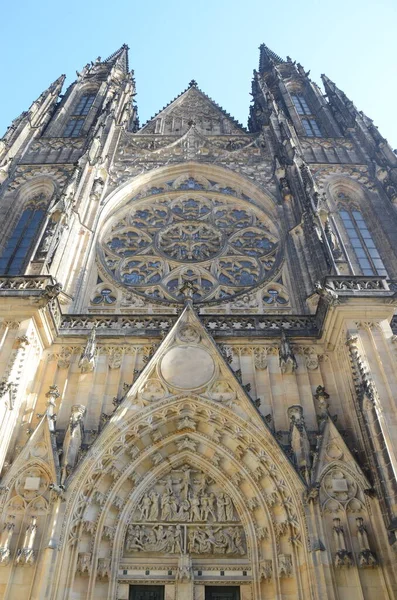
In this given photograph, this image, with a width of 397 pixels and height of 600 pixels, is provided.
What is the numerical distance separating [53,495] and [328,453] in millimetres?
4920

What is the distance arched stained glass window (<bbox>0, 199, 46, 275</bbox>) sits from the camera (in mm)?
14257

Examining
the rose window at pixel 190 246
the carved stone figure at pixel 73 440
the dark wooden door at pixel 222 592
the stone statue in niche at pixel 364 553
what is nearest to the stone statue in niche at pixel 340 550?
the stone statue in niche at pixel 364 553

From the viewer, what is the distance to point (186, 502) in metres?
9.46

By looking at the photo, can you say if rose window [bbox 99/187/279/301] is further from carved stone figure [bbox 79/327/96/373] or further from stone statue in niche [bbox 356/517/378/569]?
stone statue in niche [bbox 356/517/378/569]

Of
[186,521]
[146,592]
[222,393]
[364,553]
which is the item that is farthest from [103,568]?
[364,553]

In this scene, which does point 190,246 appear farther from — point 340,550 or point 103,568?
point 340,550

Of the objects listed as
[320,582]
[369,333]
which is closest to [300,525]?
[320,582]

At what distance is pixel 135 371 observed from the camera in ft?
33.8

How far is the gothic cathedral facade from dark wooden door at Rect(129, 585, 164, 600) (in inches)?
1.4

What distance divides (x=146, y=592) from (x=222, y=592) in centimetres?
132

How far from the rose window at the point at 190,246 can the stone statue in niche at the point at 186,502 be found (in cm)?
493

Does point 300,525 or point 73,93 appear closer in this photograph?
point 300,525

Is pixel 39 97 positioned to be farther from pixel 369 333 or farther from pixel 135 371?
pixel 369 333

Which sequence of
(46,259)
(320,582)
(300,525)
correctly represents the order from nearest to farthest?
(320,582) → (300,525) → (46,259)
